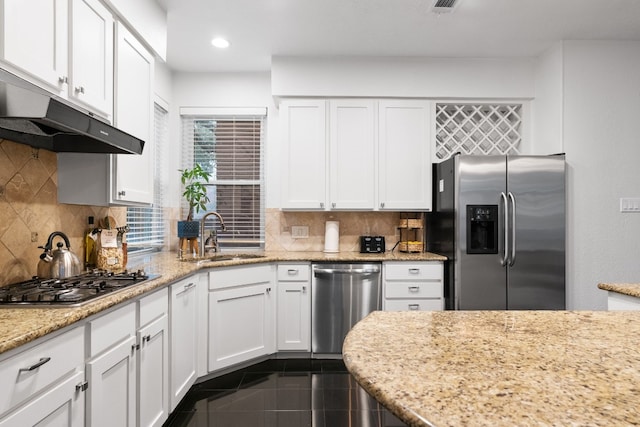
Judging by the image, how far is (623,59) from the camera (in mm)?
3186

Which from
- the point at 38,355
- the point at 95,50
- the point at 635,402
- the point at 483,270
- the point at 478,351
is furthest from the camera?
the point at 483,270

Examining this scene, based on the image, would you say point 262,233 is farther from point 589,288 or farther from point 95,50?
point 589,288

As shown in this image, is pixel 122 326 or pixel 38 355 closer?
pixel 38 355

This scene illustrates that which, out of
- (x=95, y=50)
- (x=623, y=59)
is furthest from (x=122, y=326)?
(x=623, y=59)

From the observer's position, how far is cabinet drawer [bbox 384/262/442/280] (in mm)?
3162

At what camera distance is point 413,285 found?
316 centimetres

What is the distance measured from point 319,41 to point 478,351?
9.59 ft

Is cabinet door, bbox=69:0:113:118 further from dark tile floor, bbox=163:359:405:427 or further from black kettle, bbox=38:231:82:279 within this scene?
dark tile floor, bbox=163:359:405:427

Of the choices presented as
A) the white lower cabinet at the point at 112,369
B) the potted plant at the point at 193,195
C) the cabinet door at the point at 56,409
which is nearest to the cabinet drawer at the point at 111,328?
the white lower cabinet at the point at 112,369

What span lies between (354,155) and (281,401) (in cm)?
212

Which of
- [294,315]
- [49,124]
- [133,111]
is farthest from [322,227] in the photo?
[49,124]

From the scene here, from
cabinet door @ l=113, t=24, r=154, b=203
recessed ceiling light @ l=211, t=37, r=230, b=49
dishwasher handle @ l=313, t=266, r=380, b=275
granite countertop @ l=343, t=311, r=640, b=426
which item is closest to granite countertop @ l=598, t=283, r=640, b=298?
granite countertop @ l=343, t=311, r=640, b=426

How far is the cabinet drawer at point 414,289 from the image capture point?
3156mm

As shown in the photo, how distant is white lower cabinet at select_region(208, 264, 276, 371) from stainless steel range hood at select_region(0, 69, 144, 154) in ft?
3.93
